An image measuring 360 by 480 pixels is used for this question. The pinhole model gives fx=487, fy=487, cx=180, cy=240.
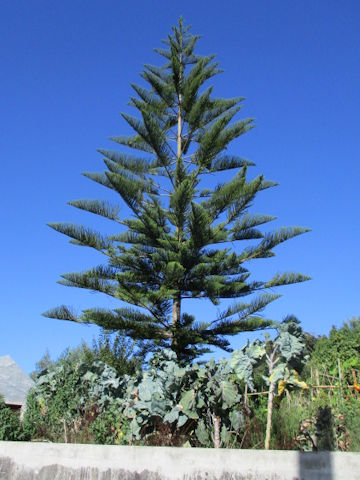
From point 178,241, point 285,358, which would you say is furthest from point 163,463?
point 178,241

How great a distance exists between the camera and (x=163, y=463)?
11.6 feet

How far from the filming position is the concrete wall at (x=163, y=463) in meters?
3.17

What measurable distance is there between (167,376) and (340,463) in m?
1.77

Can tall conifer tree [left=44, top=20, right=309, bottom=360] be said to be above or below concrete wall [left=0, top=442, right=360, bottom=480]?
above

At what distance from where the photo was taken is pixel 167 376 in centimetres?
447

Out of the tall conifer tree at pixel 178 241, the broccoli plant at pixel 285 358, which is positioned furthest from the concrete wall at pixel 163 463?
the tall conifer tree at pixel 178 241

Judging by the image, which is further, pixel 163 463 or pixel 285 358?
pixel 285 358

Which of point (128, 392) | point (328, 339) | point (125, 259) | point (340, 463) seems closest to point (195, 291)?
point (125, 259)

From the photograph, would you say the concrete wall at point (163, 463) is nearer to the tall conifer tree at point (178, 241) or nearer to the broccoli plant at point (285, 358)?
the broccoli plant at point (285, 358)

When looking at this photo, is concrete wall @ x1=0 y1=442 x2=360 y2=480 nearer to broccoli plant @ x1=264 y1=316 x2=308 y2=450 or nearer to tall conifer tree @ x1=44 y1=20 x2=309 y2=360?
broccoli plant @ x1=264 y1=316 x2=308 y2=450

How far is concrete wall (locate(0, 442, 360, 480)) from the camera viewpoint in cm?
317

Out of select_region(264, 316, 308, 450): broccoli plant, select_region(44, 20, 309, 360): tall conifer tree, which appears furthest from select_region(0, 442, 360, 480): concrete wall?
select_region(44, 20, 309, 360): tall conifer tree

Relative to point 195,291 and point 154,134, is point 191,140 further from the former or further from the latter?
point 195,291

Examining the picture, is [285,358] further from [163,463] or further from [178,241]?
[178,241]
